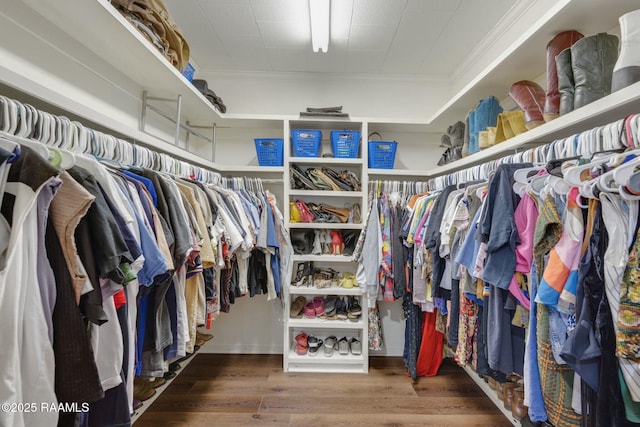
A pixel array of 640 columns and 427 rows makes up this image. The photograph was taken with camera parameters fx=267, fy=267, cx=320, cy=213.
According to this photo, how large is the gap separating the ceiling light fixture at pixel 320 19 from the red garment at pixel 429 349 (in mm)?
Answer: 2118

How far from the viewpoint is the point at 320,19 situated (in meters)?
1.60

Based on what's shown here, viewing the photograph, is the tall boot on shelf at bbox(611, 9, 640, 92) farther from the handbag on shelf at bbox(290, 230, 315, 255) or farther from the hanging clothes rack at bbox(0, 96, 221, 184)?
the handbag on shelf at bbox(290, 230, 315, 255)

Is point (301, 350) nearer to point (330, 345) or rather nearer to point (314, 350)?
point (314, 350)

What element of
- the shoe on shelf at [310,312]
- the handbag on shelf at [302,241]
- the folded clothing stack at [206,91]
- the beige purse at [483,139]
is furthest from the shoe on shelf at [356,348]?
the folded clothing stack at [206,91]

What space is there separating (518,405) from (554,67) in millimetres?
1680

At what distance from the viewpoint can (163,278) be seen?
3.22ft

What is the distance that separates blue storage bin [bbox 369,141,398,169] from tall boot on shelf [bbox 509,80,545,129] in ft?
3.17

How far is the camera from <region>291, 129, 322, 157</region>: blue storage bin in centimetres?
217

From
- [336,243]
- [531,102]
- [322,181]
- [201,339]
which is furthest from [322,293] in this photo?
[531,102]

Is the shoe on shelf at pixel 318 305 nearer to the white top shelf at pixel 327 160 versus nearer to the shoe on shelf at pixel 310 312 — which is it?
the shoe on shelf at pixel 310 312

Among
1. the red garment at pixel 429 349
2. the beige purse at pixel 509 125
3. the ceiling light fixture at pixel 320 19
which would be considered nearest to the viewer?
the beige purse at pixel 509 125

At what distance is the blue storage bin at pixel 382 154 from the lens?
7.26 feet

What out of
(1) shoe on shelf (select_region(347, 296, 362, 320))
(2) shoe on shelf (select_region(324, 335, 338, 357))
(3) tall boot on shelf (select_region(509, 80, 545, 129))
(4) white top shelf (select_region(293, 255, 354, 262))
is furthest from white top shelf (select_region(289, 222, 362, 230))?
(3) tall boot on shelf (select_region(509, 80, 545, 129))

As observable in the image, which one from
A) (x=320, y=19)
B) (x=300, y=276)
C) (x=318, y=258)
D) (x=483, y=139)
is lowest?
(x=300, y=276)
